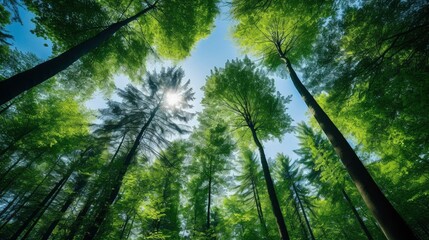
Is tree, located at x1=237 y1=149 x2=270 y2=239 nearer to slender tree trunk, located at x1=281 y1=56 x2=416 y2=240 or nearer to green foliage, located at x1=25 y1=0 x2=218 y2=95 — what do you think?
green foliage, located at x1=25 y1=0 x2=218 y2=95

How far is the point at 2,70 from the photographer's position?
11781 mm

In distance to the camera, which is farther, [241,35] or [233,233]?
[233,233]

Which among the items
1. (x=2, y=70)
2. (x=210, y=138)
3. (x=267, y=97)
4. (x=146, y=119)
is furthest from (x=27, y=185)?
(x=267, y=97)

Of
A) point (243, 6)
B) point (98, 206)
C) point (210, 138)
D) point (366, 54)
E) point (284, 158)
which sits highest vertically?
point (284, 158)

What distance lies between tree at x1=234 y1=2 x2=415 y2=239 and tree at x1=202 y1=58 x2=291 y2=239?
1.26 metres

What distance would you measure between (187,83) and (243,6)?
23.5 feet

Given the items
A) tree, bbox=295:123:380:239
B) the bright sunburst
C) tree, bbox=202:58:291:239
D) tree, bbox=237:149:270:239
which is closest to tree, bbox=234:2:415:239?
tree, bbox=202:58:291:239

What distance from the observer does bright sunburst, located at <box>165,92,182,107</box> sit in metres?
11.8

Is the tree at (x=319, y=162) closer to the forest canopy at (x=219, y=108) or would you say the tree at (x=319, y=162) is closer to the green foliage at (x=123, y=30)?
the forest canopy at (x=219, y=108)

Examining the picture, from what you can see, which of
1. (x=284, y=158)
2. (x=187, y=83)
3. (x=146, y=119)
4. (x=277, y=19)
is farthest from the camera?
(x=284, y=158)

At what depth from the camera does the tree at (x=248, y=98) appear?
10.1 meters

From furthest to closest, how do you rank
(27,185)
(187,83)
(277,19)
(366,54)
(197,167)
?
(27,185) < (197,167) < (187,83) < (277,19) < (366,54)

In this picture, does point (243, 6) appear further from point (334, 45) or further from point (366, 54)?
point (366, 54)

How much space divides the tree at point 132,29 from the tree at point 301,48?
222 centimetres
